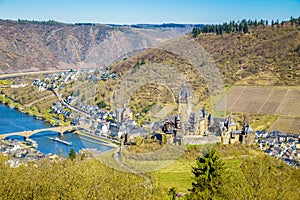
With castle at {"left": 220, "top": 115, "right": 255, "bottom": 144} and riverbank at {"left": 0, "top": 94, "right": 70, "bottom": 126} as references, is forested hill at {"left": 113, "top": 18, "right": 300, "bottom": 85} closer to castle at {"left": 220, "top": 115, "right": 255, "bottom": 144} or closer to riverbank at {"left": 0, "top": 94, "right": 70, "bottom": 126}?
riverbank at {"left": 0, "top": 94, "right": 70, "bottom": 126}

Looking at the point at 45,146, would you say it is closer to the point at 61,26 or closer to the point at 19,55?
the point at 19,55

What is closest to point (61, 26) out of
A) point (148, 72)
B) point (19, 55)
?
point (19, 55)

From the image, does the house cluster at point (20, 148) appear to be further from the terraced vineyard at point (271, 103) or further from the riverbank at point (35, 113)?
the terraced vineyard at point (271, 103)

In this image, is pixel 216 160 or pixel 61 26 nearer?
pixel 216 160

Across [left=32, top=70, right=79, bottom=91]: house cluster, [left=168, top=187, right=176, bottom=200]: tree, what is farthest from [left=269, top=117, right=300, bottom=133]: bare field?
[left=32, top=70, right=79, bottom=91]: house cluster

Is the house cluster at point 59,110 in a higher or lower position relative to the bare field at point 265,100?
lower

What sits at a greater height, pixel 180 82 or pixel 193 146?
pixel 180 82

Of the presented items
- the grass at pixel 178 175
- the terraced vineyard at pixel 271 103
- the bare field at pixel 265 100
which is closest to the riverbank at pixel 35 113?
the bare field at pixel 265 100

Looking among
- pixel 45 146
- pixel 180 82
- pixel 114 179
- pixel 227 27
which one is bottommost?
pixel 45 146
